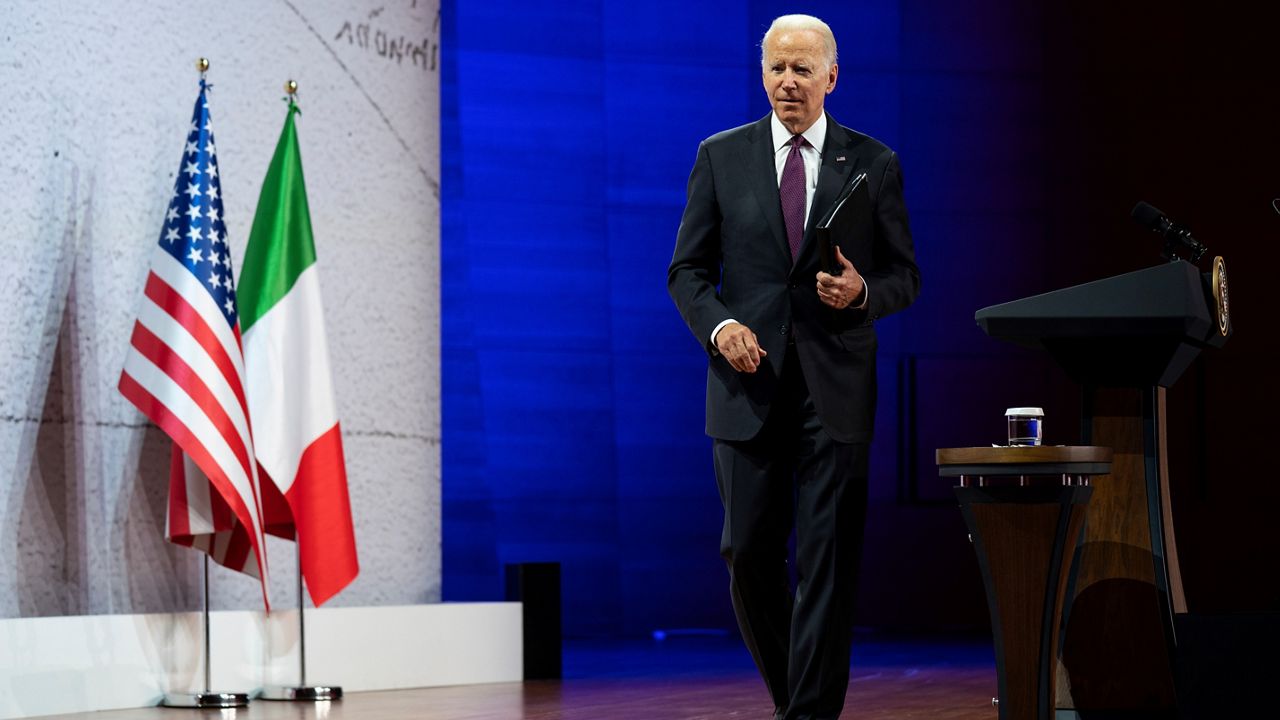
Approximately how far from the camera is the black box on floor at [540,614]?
490cm

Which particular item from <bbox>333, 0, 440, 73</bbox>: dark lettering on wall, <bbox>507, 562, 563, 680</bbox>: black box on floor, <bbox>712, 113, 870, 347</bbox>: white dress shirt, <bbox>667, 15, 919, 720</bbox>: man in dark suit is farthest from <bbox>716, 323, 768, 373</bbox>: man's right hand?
<bbox>333, 0, 440, 73</bbox>: dark lettering on wall

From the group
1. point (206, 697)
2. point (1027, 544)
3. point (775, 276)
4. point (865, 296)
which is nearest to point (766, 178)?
point (775, 276)

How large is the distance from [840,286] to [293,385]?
2215mm

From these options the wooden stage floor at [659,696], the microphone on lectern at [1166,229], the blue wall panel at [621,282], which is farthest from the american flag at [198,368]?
the blue wall panel at [621,282]

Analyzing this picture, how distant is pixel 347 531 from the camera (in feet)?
14.5

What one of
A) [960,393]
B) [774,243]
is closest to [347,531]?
[774,243]

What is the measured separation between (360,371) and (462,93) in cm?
211

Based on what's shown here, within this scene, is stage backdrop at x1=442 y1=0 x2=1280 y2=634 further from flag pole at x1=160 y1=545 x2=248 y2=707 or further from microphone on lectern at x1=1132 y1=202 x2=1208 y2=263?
microphone on lectern at x1=1132 y1=202 x2=1208 y2=263

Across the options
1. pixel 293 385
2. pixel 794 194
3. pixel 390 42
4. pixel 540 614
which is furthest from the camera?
pixel 390 42

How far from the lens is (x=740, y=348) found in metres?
2.65

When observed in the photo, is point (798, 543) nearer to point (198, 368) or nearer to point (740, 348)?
point (740, 348)

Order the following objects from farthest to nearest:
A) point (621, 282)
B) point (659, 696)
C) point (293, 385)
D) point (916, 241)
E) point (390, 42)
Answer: point (916, 241)
point (621, 282)
point (390, 42)
point (293, 385)
point (659, 696)

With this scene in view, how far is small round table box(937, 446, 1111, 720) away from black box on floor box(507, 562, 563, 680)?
97.2 inches

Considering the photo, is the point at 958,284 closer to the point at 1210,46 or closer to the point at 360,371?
the point at 1210,46
